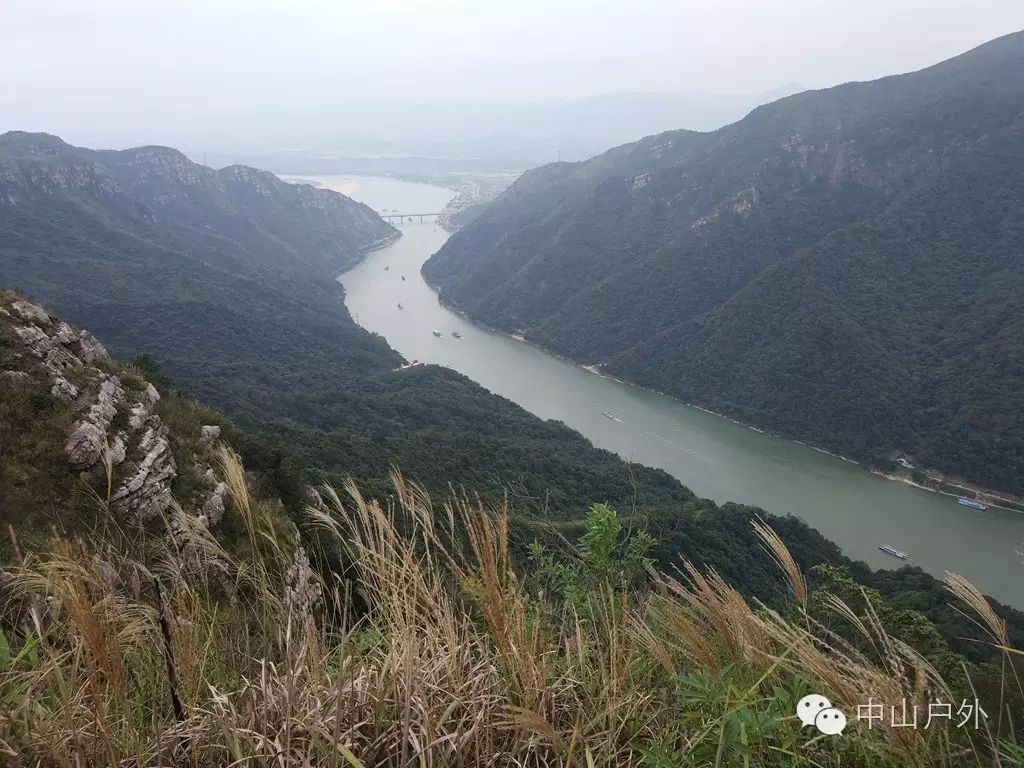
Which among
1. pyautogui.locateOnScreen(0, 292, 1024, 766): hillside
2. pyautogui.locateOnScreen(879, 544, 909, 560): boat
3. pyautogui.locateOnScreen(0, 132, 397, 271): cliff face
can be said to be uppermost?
pyautogui.locateOnScreen(0, 132, 397, 271): cliff face

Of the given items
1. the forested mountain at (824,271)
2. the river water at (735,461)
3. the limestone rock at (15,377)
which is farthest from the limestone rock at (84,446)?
the forested mountain at (824,271)

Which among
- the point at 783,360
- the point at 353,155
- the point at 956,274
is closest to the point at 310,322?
the point at 783,360

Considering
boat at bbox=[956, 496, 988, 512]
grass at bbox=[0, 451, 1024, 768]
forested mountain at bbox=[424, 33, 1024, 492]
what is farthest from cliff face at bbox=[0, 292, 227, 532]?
forested mountain at bbox=[424, 33, 1024, 492]

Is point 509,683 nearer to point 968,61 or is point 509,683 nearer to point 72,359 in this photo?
point 72,359

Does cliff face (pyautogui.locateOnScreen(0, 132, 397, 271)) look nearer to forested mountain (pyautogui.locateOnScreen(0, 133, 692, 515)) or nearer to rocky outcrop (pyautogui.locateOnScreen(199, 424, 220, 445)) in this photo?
forested mountain (pyautogui.locateOnScreen(0, 133, 692, 515))

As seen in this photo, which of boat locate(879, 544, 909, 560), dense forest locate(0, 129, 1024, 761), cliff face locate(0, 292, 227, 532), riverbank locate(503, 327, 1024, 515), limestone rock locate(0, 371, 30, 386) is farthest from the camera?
riverbank locate(503, 327, 1024, 515)

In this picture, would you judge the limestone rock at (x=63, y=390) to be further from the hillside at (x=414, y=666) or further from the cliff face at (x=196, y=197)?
the cliff face at (x=196, y=197)

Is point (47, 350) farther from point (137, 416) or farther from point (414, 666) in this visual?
point (414, 666)
